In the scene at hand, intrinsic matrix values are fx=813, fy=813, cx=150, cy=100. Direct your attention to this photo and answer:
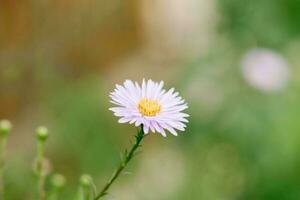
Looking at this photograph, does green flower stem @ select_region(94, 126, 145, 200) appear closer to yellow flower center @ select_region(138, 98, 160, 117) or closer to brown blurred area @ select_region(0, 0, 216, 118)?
yellow flower center @ select_region(138, 98, 160, 117)

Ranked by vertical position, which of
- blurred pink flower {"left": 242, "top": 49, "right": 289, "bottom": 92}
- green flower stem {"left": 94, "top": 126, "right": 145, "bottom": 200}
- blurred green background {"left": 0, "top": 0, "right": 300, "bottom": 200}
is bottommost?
green flower stem {"left": 94, "top": 126, "right": 145, "bottom": 200}

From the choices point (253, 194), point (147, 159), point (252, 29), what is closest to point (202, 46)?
point (252, 29)

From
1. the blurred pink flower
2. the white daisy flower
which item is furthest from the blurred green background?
the white daisy flower

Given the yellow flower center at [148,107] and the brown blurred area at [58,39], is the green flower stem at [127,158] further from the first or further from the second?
the brown blurred area at [58,39]

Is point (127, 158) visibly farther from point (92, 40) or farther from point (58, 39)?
point (92, 40)

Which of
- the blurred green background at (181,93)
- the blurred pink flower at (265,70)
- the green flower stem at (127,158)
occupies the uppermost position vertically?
the blurred pink flower at (265,70)

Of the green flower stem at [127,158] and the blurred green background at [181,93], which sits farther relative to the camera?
the blurred green background at [181,93]

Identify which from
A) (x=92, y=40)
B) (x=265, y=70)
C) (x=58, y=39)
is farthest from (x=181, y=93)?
(x=92, y=40)

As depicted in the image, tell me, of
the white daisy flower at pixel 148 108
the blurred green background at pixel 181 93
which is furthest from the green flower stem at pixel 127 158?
the blurred green background at pixel 181 93
